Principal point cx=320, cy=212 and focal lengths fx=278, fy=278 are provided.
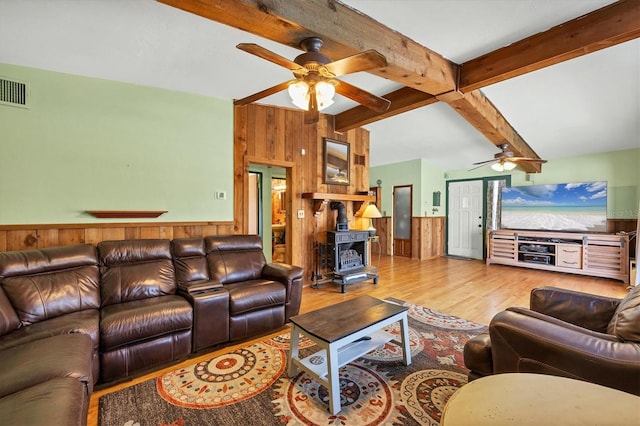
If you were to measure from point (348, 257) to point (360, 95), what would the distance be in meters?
2.97

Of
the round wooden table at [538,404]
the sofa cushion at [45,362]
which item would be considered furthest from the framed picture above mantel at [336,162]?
the round wooden table at [538,404]

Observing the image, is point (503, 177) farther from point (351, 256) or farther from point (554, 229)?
point (351, 256)

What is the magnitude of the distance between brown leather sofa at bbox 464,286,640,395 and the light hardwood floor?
1.71m

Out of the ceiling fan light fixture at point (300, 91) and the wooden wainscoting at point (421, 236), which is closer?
the ceiling fan light fixture at point (300, 91)

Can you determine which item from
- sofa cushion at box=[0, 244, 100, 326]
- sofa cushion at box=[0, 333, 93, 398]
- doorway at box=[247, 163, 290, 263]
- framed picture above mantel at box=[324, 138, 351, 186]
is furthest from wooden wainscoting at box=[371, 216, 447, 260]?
sofa cushion at box=[0, 333, 93, 398]

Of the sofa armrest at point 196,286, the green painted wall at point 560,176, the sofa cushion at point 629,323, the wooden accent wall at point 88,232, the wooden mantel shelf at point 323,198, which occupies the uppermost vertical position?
the green painted wall at point 560,176

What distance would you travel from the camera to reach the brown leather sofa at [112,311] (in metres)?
1.30

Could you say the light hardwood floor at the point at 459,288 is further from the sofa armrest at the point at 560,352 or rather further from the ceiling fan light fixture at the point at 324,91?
the ceiling fan light fixture at the point at 324,91

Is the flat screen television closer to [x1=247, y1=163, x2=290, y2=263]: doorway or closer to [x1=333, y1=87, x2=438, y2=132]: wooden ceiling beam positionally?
[x1=333, y1=87, x2=438, y2=132]: wooden ceiling beam

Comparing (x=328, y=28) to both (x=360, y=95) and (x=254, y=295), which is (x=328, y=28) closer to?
(x=360, y=95)

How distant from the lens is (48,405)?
43.7 inches

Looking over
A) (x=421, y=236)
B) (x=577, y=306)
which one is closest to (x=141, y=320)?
(x=577, y=306)

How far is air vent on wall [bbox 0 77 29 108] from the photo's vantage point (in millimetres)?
2475

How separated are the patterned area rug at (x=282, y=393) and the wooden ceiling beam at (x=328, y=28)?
2.50 meters
